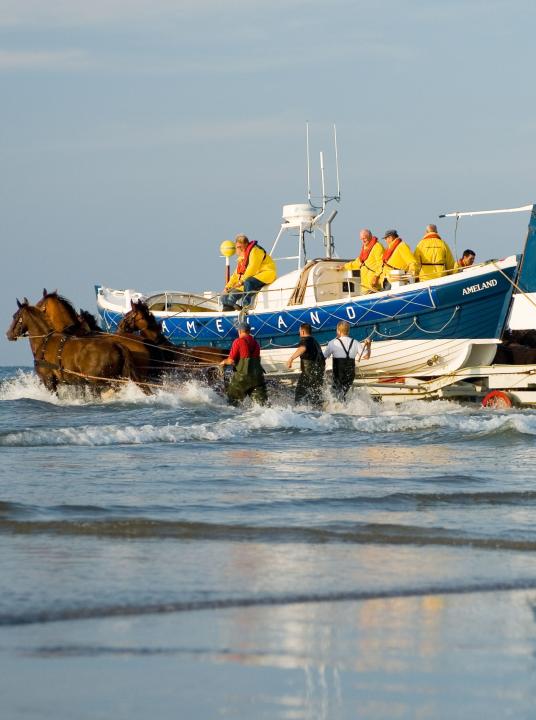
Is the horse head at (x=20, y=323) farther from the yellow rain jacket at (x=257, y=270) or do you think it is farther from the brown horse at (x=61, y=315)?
the yellow rain jacket at (x=257, y=270)

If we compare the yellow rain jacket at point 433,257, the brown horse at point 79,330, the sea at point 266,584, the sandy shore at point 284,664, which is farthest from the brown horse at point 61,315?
the sandy shore at point 284,664

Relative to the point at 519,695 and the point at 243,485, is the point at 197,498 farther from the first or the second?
the point at 519,695

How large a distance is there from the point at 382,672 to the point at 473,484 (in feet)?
21.7

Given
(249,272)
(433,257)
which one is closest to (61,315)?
(249,272)

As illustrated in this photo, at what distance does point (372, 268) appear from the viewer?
83.2 ft

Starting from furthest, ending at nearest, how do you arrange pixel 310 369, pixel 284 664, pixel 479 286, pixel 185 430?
pixel 479 286 → pixel 310 369 → pixel 185 430 → pixel 284 664

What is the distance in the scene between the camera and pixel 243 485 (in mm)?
11312

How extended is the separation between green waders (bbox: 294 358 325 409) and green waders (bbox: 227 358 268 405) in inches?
Result: 23.0

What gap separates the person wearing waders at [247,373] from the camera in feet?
67.8

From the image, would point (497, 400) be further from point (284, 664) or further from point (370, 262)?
point (284, 664)

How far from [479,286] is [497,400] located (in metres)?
2.69

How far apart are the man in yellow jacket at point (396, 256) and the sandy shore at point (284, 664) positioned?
18552 millimetres

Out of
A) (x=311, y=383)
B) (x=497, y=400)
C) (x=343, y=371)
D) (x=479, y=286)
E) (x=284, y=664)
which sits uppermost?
(x=284, y=664)

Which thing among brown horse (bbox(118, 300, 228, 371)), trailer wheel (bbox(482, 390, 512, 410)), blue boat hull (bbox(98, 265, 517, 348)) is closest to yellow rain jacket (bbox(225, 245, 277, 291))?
blue boat hull (bbox(98, 265, 517, 348))
